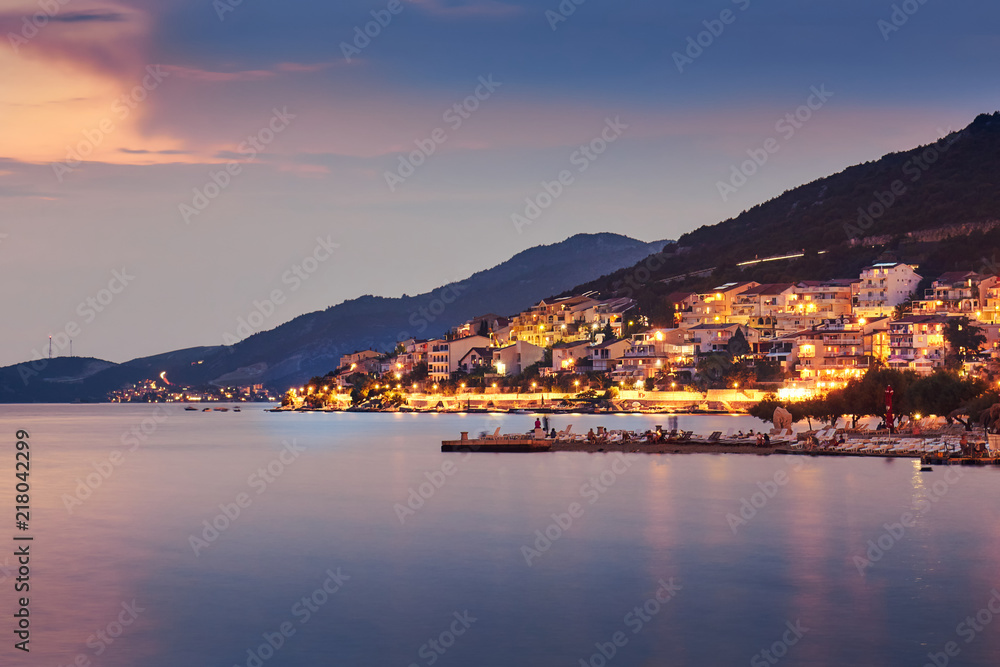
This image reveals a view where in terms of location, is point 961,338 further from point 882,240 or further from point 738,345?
point 882,240

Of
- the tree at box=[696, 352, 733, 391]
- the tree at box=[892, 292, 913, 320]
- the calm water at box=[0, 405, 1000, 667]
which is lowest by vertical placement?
the calm water at box=[0, 405, 1000, 667]

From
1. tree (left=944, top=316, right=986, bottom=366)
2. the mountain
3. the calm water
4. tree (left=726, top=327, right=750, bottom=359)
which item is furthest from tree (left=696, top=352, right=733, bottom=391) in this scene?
the calm water

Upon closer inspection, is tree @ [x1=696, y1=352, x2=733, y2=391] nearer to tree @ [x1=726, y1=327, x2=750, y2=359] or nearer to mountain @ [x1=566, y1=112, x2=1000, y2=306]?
tree @ [x1=726, y1=327, x2=750, y2=359]

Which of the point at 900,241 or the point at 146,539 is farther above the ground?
Answer: the point at 900,241

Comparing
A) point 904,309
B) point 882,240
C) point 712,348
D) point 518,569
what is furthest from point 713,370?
point 518,569

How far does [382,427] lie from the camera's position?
10238 cm

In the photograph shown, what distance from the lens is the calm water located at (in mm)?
19516

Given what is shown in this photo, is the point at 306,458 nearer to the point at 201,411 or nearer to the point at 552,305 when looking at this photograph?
the point at 552,305

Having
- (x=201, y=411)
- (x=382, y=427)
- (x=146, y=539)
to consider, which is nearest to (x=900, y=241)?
(x=382, y=427)

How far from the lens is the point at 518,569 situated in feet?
87.1

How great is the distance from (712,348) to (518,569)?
342ft

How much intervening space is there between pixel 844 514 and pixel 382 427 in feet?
230

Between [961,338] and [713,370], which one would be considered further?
[713,370]

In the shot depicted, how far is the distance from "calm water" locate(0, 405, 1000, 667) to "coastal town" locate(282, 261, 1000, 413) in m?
53.6
